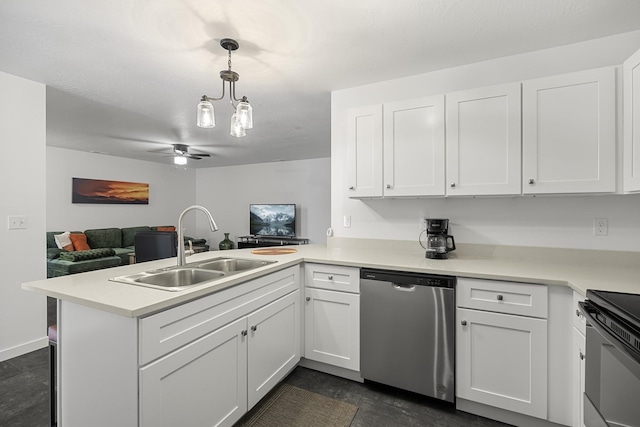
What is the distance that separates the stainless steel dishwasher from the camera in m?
1.67

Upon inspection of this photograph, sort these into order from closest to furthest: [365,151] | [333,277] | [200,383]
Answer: [200,383] → [333,277] → [365,151]

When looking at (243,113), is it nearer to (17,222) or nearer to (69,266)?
(17,222)

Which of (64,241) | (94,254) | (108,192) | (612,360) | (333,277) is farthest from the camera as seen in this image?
(108,192)

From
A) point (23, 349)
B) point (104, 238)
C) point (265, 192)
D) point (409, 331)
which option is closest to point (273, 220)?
point (265, 192)

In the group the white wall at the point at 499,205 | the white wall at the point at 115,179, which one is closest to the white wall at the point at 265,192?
the white wall at the point at 115,179

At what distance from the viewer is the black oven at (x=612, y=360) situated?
77 cm

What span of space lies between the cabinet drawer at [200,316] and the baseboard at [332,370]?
72 centimetres

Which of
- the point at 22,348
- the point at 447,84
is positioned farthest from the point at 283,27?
the point at 22,348

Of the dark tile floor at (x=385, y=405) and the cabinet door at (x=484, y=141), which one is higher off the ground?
the cabinet door at (x=484, y=141)

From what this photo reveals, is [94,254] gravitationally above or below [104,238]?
below

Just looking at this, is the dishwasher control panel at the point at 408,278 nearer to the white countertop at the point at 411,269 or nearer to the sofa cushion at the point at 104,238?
the white countertop at the point at 411,269

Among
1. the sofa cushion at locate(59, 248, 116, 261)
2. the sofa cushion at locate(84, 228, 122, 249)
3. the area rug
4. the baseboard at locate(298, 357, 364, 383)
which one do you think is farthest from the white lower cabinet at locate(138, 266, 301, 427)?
the sofa cushion at locate(84, 228, 122, 249)

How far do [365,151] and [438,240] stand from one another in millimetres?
887

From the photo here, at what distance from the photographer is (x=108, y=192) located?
223 inches
